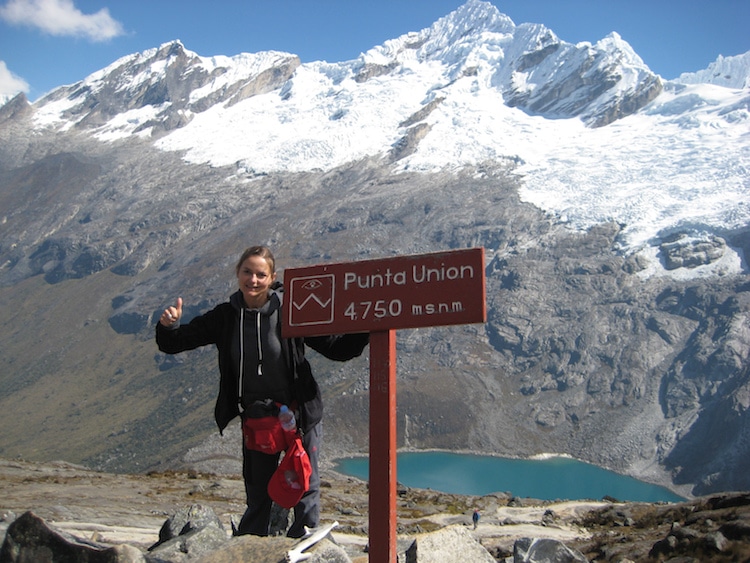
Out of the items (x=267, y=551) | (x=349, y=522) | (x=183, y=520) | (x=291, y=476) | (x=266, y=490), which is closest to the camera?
(x=267, y=551)

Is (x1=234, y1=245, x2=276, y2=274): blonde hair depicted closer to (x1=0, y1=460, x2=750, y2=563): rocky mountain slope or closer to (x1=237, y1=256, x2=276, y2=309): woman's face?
(x1=237, y1=256, x2=276, y2=309): woman's face

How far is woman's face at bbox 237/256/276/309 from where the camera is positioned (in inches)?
239

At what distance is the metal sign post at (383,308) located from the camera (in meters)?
5.41

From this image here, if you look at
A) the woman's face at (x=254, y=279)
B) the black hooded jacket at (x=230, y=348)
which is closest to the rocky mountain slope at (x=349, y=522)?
the black hooded jacket at (x=230, y=348)

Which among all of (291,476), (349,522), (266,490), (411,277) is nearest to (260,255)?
(411,277)

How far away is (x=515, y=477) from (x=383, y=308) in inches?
5064

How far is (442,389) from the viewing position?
15375 centimetres

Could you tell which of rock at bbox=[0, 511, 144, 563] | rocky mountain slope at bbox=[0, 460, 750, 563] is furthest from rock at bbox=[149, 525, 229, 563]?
rock at bbox=[0, 511, 144, 563]

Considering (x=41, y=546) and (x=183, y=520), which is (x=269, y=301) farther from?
(x=183, y=520)

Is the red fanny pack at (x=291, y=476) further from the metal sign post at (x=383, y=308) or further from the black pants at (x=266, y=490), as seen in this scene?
the metal sign post at (x=383, y=308)

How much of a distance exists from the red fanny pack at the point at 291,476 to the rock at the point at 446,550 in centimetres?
242

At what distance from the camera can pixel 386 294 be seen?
5.69m

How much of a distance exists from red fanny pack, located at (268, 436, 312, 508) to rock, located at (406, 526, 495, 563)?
242 cm

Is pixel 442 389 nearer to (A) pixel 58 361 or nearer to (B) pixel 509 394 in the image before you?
(B) pixel 509 394
